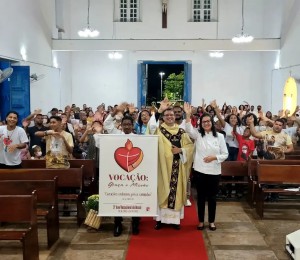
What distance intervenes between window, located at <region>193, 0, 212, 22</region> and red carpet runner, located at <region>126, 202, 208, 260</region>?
45.4ft

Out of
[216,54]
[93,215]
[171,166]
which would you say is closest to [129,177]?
[171,166]

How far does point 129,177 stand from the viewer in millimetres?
5102

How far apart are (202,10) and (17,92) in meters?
9.76

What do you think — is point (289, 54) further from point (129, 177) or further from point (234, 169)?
point (129, 177)

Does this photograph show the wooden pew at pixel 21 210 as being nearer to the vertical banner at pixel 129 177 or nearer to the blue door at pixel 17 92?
the vertical banner at pixel 129 177

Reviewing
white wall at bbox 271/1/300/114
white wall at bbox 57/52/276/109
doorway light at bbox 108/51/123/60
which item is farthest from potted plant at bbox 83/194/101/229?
white wall at bbox 57/52/276/109

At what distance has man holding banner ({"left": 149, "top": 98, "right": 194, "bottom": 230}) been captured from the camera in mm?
5328

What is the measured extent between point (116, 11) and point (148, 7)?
4.70 feet

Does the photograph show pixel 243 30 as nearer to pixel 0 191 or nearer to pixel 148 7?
pixel 148 7

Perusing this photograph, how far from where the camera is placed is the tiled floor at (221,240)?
471cm

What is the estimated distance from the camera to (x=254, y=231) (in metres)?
5.50

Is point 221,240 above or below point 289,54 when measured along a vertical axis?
below

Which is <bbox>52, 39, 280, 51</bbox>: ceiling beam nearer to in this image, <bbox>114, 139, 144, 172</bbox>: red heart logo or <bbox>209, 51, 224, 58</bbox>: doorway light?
<bbox>209, 51, 224, 58</bbox>: doorway light

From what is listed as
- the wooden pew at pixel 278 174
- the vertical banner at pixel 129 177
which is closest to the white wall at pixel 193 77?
the wooden pew at pixel 278 174
